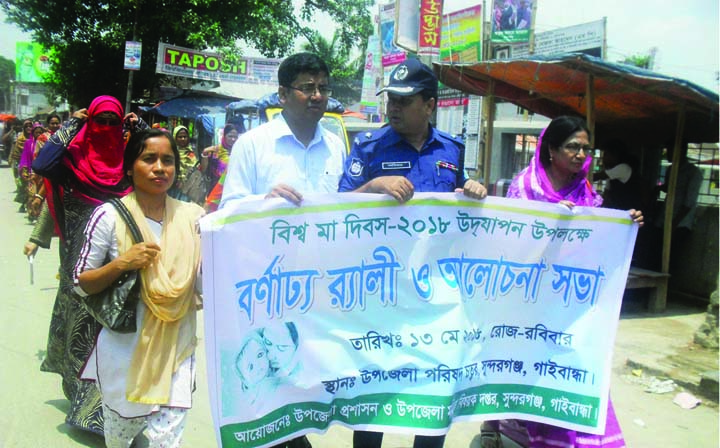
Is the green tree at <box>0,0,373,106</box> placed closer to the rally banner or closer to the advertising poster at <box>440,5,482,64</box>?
the advertising poster at <box>440,5,482,64</box>

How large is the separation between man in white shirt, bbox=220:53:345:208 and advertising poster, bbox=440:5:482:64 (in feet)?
50.2

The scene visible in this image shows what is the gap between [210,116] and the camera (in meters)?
17.3

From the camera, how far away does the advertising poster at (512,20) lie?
1697cm

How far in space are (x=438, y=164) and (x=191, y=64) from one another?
1511 cm

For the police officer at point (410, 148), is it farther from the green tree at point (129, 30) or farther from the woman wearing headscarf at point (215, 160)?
the green tree at point (129, 30)

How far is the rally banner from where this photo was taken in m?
2.18

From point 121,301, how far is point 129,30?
17.6 meters

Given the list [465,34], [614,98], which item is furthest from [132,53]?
[614,98]

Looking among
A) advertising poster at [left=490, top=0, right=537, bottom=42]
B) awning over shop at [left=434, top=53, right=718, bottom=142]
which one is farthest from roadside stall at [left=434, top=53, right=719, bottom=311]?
advertising poster at [left=490, top=0, right=537, bottom=42]

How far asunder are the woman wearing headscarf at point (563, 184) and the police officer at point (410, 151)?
53 centimetres

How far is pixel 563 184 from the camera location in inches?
116

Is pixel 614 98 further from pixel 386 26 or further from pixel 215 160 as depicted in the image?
pixel 386 26

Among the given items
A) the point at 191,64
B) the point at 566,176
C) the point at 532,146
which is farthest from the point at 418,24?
the point at 191,64

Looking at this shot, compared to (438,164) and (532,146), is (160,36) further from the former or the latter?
(438,164)
